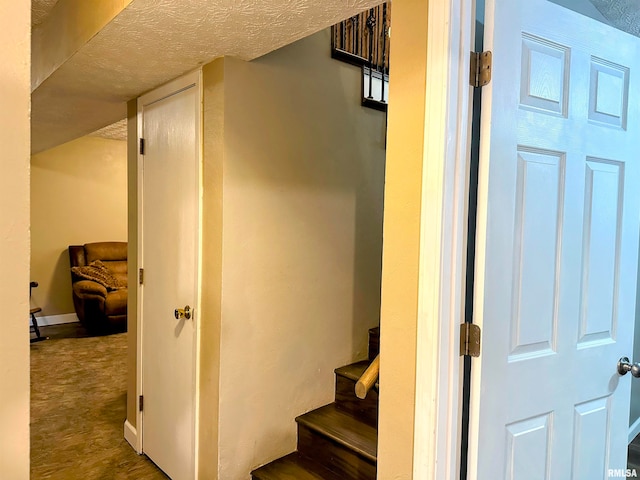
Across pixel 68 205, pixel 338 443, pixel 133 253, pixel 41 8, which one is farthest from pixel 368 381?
pixel 68 205

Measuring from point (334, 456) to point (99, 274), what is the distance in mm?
4586

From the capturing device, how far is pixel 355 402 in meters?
2.29

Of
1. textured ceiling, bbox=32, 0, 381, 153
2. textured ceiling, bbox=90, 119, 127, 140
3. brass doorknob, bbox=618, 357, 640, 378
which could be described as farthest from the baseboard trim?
brass doorknob, bbox=618, 357, 640, 378

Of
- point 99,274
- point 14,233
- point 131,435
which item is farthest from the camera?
point 99,274

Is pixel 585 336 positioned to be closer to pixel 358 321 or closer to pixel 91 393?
pixel 358 321

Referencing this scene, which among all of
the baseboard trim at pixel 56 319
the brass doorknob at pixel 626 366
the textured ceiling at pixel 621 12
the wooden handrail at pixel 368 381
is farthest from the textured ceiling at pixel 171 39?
the baseboard trim at pixel 56 319

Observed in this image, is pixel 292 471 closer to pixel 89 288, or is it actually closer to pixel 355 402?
pixel 355 402

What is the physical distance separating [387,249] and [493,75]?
20.9 inches

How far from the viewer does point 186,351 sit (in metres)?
2.20

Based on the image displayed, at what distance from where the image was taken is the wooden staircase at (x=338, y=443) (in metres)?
1.92

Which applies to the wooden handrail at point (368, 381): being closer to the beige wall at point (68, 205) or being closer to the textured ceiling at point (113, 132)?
the textured ceiling at point (113, 132)

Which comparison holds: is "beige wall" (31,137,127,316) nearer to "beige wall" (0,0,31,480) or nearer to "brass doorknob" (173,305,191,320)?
"brass doorknob" (173,305,191,320)

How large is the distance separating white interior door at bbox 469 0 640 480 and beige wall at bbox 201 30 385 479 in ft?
3.74

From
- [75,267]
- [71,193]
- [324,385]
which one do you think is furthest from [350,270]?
[71,193]
